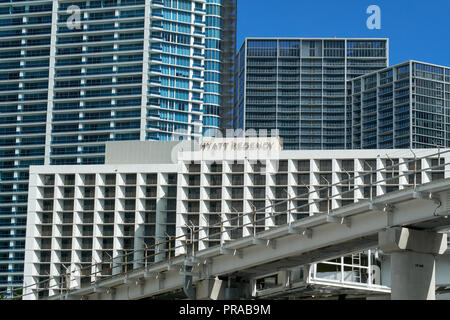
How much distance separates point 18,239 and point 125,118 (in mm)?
34702

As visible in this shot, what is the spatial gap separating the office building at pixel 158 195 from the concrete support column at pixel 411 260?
310 ft

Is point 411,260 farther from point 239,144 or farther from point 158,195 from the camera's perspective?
point 158,195

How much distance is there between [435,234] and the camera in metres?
46.0

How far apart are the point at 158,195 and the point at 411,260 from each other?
10414cm

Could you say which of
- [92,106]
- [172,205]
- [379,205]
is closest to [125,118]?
[92,106]

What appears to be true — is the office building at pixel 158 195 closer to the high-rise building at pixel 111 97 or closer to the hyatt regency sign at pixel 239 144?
the hyatt regency sign at pixel 239 144

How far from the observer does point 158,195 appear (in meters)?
147

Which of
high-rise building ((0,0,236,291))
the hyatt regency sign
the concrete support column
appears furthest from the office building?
the concrete support column

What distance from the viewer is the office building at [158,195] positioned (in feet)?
466

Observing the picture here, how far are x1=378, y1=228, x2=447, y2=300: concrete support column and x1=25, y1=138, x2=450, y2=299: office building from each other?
94.4 meters

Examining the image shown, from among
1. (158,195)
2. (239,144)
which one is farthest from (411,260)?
(158,195)
